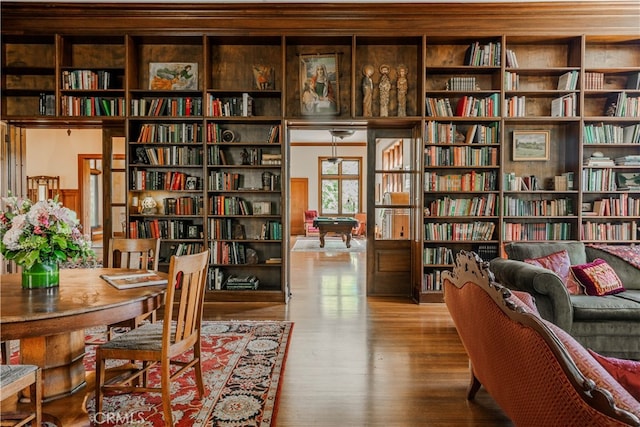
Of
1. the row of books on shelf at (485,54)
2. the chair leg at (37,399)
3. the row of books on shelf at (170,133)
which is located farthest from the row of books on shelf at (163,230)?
the row of books on shelf at (485,54)

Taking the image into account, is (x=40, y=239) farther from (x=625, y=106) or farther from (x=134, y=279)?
(x=625, y=106)

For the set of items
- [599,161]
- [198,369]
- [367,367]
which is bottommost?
[367,367]

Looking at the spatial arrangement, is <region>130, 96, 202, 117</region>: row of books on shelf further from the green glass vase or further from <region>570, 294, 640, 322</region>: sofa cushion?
<region>570, 294, 640, 322</region>: sofa cushion

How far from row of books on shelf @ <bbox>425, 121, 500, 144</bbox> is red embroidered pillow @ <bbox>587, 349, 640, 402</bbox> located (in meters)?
3.87

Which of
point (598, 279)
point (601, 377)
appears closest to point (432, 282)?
point (598, 279)

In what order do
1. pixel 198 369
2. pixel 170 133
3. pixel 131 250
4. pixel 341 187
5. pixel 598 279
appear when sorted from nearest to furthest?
pixel 198 369 < pixel 131 250 < pixel 598 279 < pixel 170 133 < pixel 341 187

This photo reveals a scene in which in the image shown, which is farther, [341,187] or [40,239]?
[341,187]

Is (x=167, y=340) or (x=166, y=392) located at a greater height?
(x=167, y=340)

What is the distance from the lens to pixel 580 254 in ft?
12.5

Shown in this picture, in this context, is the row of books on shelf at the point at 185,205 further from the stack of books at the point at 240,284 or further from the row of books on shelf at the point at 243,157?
the stack of books at the point at 240,284

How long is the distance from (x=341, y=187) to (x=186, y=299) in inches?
496

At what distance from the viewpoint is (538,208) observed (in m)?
5.16

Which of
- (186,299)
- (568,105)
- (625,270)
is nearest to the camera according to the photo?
(186,299)

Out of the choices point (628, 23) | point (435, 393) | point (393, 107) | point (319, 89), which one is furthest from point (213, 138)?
point (628, 23)
